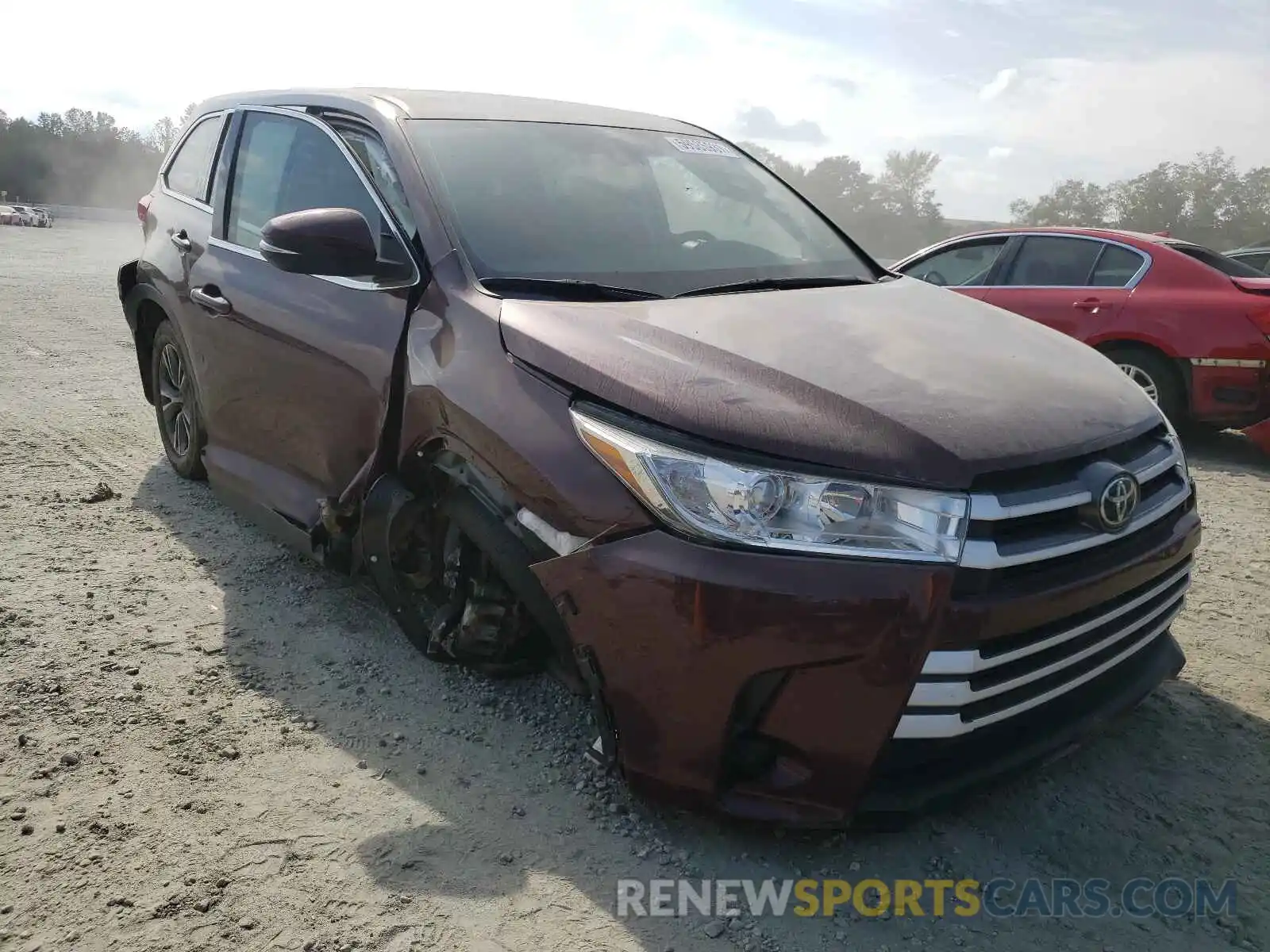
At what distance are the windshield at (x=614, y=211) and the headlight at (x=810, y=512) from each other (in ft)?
2.96

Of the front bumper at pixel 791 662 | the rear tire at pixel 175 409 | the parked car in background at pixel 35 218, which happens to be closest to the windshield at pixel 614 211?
the front bumper at pixel 791 662

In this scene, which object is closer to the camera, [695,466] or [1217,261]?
[695,466]

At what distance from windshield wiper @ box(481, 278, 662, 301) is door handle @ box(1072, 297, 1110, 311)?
199 inches

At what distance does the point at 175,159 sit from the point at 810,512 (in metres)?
4.02

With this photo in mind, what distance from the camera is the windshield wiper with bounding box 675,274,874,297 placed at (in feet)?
9.15

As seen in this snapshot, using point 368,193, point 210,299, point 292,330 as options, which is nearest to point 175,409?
point 210,299

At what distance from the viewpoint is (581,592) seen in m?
2.12

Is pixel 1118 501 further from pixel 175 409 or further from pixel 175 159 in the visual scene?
pixel 175 159

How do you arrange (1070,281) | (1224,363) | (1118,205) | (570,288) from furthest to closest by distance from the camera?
(1118,205), (1070,281), (1224,363), (570,288)

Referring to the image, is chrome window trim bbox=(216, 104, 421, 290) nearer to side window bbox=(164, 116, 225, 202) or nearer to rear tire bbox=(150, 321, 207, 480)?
side window bbox=(164, 116, 225, 202)

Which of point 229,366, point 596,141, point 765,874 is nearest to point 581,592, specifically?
point 765,874

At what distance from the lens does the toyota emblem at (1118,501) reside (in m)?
2.13

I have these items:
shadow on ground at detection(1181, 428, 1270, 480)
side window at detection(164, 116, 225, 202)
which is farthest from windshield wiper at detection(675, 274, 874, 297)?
shadow on ground at detection(1181, 428, 1270, 480)

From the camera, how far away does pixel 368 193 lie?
301cm
